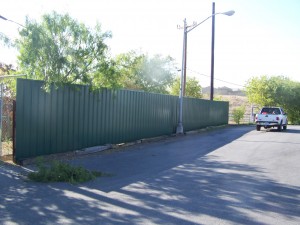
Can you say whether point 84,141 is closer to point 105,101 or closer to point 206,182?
point 105,101

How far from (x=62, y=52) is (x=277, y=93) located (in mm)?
35144

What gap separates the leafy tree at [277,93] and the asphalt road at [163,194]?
31084mm

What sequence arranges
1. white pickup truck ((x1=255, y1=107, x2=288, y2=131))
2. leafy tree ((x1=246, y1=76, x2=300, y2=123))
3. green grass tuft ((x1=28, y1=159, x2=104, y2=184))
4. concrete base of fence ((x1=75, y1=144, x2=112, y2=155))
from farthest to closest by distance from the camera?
leafy tree ((x1=246, y1=76, x2=300, y2=123)) → white pickup truck ((x1=255, y1=107, x2=288, y2=131)) → concrete base of fence ((x1=75, y1=144, x2=112, y2=155)) → green grass tuft ((x1=28, y1=159, x2=104, y2=184))

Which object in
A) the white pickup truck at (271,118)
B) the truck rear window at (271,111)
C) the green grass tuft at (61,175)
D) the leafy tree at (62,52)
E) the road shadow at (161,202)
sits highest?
the leafy tree at (62,52)

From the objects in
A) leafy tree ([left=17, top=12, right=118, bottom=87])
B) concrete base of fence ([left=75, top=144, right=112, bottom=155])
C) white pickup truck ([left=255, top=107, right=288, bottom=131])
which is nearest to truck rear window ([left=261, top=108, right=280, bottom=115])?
white pickup truck ([left=255, top=107, right=288, bottom=131])

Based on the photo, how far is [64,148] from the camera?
11148mm

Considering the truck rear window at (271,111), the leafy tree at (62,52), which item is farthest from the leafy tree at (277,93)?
the leafy tree at (62,52)

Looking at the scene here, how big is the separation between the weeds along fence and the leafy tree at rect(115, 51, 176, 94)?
45.6 feet

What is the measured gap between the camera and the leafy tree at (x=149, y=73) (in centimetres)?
3219

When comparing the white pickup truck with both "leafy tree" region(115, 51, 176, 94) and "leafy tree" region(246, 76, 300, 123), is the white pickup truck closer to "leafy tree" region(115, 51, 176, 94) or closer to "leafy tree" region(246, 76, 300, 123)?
"leafy tree" region(115, 51, 176, 94)

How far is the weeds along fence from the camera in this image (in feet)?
31.8

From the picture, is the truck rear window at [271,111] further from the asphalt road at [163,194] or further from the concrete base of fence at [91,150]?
the concrete base of fence at [91,150]

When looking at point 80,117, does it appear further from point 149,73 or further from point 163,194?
point 149,73

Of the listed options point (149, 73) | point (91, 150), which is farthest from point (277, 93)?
point (91, 150)
